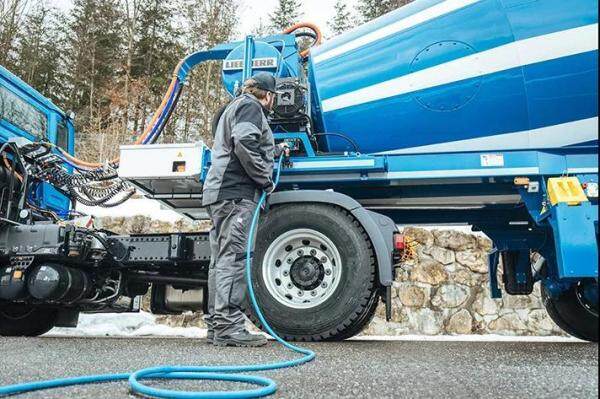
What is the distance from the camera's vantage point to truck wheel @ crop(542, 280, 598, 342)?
4996 millimetres

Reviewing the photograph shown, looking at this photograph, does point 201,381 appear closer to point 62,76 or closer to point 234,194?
point 234,194

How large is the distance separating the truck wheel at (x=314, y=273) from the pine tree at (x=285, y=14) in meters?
22.2

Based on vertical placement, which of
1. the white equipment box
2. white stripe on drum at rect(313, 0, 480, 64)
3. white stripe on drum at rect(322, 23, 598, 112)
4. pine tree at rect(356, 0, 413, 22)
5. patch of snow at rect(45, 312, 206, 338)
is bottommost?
patch of snow at rect(45, 312, 206, 338)

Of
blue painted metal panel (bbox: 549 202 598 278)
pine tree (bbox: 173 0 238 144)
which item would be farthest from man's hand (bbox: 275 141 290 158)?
pine tree (bbox: 173 0 238 144)

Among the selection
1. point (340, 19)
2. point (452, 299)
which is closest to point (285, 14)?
point (340, 19)

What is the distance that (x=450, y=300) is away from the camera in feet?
28.5

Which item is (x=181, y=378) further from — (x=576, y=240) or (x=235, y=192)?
(x=576, y=240)

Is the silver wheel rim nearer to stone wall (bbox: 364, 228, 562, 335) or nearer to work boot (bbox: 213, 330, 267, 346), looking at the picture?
work boot (bbox: 213, 330, 267, 346)

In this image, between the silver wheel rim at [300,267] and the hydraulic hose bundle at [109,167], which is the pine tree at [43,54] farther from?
the silver wheel rim at [300,267]

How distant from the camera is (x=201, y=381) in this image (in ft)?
7.35

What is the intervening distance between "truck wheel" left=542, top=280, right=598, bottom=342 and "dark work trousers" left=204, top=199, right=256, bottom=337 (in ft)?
9.43

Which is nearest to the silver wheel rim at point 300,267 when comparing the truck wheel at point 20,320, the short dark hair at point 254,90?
the short dark hair at point 254,90

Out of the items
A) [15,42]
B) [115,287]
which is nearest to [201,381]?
[115,287]

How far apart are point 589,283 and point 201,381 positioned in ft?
11.7
